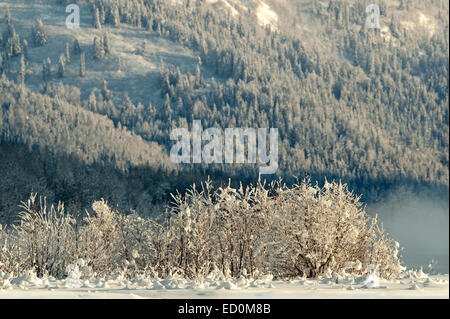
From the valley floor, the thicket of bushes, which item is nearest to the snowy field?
the valley floor

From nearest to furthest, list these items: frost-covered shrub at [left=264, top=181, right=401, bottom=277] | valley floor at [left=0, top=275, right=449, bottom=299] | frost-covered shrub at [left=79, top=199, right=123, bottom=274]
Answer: valley floor at [left=0, top=275, right=449, bottom=299] < frost-covered shrub at [left=264, top=181, right=401, bottom=277] < frost-covered shrub at [left=79, top=199, right=123, bottom=274]

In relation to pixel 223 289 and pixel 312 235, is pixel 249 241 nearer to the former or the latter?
pixel 312 235

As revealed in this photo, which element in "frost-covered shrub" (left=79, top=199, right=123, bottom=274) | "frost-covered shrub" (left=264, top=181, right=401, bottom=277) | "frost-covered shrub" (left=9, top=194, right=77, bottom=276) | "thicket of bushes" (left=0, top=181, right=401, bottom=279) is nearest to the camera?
"frost-covered shrub" (left=264, top=181, right=401, bottom=277)

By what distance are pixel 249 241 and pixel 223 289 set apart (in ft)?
34.6

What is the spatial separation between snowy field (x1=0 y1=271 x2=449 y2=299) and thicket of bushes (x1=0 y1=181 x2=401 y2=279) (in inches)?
109

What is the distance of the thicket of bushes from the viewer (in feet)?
75.6

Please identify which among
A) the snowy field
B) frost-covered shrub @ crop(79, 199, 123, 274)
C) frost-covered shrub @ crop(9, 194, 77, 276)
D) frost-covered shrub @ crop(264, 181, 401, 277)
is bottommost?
frost-covered shrub @ crop(79, 199, 123, 274)

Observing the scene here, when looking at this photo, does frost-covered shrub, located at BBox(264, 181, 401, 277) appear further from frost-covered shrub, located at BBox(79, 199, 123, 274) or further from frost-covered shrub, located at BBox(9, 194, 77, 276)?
frost-covered shrub, located at BBox(9, 194, 77, 276)

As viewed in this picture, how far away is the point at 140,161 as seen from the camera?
186m

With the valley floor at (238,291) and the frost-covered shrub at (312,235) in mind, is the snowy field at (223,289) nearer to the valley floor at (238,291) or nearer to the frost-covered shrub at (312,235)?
the valley floor at (238,291)

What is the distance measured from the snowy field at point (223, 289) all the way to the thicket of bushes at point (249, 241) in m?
2.78

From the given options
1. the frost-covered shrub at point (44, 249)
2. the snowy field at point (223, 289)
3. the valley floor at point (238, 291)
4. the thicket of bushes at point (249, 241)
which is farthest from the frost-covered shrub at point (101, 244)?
the valley floor at point (238, 291)
